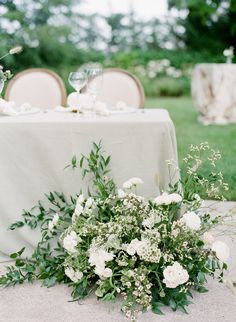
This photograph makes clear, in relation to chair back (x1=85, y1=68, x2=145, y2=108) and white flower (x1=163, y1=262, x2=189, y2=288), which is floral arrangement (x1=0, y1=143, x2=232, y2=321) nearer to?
white flower (x1=163, y1=262, x2=189, y2=288)

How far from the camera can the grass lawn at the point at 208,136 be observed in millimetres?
4884

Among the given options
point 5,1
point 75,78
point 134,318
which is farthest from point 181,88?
point 134,318

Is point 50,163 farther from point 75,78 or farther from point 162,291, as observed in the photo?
point 162,291

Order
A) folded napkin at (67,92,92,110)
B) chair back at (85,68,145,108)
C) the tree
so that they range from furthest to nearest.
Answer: the tree → chair back at (85,68,145,108) → folded napkin at (67,92,92,110)

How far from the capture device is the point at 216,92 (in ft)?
25.5

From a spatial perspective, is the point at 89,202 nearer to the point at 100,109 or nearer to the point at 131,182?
the point at 131,182

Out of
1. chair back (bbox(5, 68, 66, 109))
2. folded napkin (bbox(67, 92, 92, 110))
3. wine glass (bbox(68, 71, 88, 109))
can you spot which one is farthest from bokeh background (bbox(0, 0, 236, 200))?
wine glass (bbox(68, 71, 88, 109))

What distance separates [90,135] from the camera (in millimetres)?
2576

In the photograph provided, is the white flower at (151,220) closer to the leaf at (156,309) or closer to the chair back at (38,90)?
the leaf at (156,309)

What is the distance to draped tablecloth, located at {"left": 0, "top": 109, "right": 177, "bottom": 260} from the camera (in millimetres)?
2568

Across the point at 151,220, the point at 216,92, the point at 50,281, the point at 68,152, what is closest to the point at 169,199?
the point at 151,220

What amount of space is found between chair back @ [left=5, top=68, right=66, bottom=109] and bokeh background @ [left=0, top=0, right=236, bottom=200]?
2522 millimetres

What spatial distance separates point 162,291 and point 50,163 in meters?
0.80

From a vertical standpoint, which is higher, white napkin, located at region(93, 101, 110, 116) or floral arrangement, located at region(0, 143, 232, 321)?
white napkin, located at region(93, 101, 110, 116)
